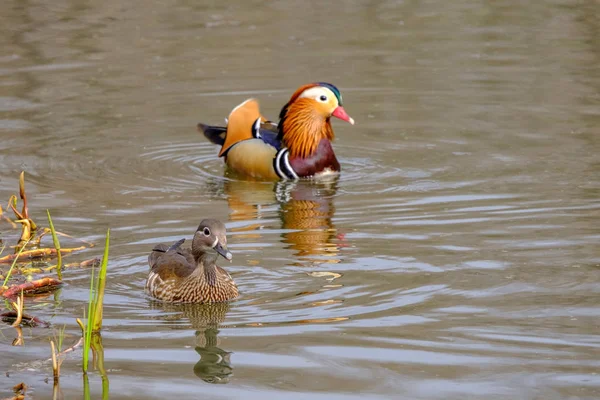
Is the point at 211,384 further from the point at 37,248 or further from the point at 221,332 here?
the point at 37,248

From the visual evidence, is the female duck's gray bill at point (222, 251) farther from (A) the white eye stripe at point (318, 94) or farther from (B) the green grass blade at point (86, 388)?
(A) the white eye stripe at point (318, 94)

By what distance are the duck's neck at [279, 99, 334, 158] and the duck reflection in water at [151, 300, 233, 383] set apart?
485 cm

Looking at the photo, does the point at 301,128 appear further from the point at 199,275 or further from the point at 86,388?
→ the point at 86,388

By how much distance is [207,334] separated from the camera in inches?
276

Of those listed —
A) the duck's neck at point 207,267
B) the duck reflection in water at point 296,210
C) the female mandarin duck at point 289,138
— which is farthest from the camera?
the female mandarin duck at point 289,138

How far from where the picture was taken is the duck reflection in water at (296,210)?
9.02m

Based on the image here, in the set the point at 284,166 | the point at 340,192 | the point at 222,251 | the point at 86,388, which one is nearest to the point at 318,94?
the point at 284,166

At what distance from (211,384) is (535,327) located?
2.00 m

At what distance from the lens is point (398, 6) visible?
21188mm

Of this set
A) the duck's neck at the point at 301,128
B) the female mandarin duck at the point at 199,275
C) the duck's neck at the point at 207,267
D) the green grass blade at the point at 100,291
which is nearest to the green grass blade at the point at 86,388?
the green grass blade at the point at 100,291

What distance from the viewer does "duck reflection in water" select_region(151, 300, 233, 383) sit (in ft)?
20.6

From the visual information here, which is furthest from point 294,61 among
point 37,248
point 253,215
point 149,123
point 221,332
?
point 221,332

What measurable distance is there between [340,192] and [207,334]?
4411 millimetres

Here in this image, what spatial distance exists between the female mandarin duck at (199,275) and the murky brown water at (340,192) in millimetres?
109
